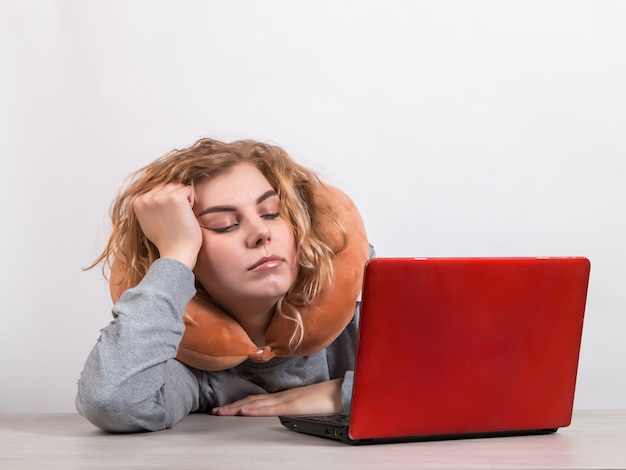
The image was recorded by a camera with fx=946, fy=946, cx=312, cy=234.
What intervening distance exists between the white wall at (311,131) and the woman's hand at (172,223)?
0.83m

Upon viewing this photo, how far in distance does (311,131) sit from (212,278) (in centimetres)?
86

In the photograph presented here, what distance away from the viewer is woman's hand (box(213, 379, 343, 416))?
143 cm

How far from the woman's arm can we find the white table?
0.09 feet

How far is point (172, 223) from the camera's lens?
1354 millimetres

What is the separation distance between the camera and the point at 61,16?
7.32ft

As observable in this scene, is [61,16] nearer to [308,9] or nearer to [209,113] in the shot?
[209,113]

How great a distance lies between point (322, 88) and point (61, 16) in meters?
0.64

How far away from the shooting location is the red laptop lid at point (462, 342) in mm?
1011

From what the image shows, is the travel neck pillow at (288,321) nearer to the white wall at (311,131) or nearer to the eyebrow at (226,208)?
the eyebrow at (226,208)

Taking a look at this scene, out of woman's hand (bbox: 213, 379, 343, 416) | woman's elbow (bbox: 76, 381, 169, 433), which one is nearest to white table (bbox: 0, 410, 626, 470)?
woman's elbow (bbox: 76, 381, 169, 433)

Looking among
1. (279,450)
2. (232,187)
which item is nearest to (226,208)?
(232,187)

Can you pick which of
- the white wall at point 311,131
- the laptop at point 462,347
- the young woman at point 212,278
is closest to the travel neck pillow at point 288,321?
the young woman at point 212,278

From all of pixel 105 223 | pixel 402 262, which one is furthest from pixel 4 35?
pixel 402 262

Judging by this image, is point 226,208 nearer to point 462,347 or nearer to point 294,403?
point 294,403
